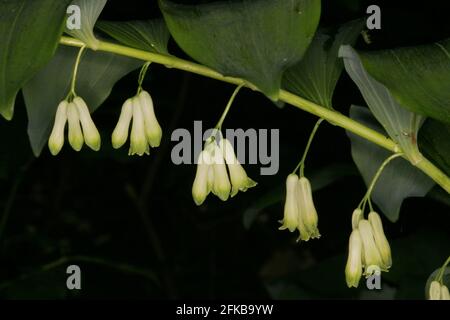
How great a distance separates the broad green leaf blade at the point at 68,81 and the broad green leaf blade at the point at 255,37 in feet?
1.30

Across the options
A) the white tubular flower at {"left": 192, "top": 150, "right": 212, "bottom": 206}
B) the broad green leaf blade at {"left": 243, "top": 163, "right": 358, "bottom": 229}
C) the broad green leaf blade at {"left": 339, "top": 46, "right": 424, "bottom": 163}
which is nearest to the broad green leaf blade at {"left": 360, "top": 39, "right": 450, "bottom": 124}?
the broad green leaf blade at {"left": 339, "top": 46, "right": 424, "bottom": 163}

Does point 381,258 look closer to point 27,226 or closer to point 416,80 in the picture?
point 416,80

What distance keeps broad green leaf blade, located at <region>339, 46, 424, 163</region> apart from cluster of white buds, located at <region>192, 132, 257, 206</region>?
229 millimetres

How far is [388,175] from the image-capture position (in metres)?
1.51

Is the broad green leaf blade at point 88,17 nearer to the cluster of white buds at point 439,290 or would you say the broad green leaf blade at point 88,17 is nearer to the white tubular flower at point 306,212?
the white tubular flower at point 306,212

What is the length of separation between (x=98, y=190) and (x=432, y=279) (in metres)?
2.72

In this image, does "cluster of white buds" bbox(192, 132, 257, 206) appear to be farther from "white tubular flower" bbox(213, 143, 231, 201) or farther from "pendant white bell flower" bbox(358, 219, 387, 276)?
"pendant white bell flower" bbox(358, 219, 387, 276)

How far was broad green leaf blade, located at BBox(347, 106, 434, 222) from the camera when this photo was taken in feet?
4.85

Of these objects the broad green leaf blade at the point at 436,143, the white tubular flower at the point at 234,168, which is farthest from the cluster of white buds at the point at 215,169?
the broad green leaf blade at the point at 436,143

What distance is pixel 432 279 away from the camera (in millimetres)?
1239

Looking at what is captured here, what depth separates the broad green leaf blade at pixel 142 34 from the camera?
51.8 inches

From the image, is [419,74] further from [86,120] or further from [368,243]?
[86,120]

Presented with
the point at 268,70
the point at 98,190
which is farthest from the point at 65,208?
the point at 268,70
